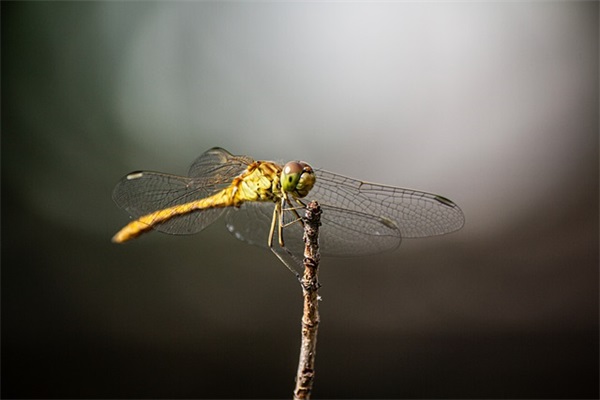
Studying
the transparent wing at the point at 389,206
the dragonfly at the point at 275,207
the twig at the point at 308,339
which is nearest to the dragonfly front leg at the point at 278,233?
the dragonfly at the point at 275,207

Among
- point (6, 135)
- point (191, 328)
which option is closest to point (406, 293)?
point (191, 328)

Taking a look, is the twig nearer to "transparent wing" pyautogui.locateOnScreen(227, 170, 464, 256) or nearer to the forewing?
"transparent wing" pyautogui.locateOnScreen(227, 170, 464, 256)

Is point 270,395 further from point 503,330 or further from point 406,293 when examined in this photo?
point 503,330

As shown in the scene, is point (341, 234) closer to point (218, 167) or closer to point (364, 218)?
point (364, 218)

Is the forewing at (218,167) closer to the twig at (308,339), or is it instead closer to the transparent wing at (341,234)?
the transparent wing at (341,234)

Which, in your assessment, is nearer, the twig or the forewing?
the twig

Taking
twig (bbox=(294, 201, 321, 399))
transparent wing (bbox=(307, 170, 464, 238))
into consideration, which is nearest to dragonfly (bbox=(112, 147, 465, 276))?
transparent wing (bbox=(307, 170, 464, 238))
